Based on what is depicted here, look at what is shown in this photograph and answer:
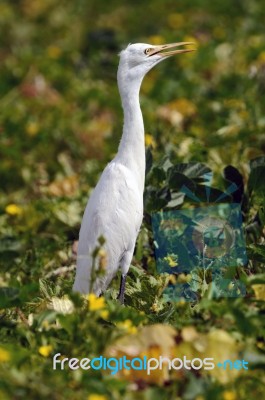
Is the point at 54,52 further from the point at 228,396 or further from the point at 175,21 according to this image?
the point at 228,396

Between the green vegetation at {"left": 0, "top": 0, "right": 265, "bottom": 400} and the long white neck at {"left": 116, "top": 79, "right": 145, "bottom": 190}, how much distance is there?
18.9 inches

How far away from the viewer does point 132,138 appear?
13.9 ft

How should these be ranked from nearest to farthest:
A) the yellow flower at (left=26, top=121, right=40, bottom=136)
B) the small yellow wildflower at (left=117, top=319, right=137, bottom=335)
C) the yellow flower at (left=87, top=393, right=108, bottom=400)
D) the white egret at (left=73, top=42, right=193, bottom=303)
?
the yellow flower at (left=87, top=393, right=108, bottom=400) < the small yellow wildflower at (left=117, top=319, right=137, bottom=335) < the white egret at (left=73, top=42, right=193, bottom=303) < the yellow flower at (left=26, top=121, right=40, bottom=136)

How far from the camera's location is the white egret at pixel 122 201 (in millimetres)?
4133

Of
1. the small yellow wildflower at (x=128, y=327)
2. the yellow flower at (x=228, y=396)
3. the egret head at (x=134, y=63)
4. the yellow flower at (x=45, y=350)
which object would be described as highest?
the egret head at (x=134, y=63)

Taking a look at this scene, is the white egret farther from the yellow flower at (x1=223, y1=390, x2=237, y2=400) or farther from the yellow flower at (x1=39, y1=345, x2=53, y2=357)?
the yellow flower at (x1=223, y1=390, x2=237, y2=400)

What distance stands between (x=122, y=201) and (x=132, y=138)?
32 centimetres

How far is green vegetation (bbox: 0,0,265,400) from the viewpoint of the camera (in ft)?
10.6

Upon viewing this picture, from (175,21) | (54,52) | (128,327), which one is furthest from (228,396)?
(175,21)

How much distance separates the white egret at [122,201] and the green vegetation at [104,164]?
0.15 metres

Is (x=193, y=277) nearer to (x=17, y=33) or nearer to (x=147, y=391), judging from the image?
(x=147, y=391)

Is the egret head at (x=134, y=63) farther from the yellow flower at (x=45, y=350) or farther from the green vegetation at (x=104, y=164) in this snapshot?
the yellow flower at (x=45, y=350)

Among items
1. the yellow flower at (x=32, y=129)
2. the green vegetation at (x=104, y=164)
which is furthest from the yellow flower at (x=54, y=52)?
the yellow flower at (x=32, y=129)

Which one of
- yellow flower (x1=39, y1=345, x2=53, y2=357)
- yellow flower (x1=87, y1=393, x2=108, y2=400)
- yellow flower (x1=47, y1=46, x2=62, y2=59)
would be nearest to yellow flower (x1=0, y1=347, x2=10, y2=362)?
yellow flower (x1=39, y1=345, x2=53, y2=357)
